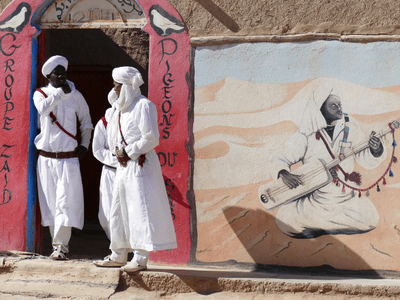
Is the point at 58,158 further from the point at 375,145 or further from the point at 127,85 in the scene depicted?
the point at 375,145

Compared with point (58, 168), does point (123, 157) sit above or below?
above

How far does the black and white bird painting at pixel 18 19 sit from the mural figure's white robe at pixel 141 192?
1829 millimetres

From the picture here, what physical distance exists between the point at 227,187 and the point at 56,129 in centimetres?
187

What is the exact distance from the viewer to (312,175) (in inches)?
204

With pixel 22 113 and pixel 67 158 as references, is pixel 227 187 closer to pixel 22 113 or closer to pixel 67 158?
pixel 67 158

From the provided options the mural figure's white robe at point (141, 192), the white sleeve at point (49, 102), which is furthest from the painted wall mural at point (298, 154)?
the white sleeve at point (49, 102)

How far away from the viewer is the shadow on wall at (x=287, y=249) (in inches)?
200

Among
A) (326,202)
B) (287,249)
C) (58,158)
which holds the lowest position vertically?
(287,249)

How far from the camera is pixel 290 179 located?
5211 millimetres

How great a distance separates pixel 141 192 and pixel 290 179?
1.53 metres

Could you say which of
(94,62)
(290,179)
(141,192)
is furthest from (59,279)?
(94,62)

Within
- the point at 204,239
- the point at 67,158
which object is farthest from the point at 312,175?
the point at 67,158

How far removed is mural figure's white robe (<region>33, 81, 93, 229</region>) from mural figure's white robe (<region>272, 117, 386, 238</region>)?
2063 mm

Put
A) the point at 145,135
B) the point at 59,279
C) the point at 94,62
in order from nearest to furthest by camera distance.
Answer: the point at 145,135, the point at 59,279, the point at 94,62
